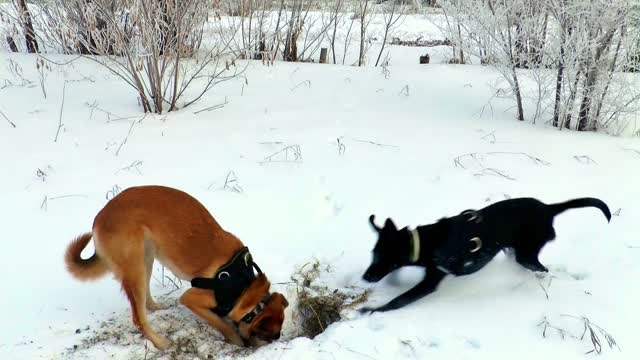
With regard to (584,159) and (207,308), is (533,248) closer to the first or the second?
(207,308)

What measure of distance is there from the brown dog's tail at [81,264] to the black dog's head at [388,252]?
1.55m

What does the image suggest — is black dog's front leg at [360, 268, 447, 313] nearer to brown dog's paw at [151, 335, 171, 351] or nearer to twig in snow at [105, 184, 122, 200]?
brown dog's paw at [151, 335, 171, 351]

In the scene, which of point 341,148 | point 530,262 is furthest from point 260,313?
point 341,148

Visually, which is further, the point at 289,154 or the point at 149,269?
the point at 289,154

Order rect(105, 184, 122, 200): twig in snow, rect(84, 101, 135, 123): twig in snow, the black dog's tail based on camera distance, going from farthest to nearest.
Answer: rect(84, 101, 135, 123): twig in snow < rect(105, 184, 122, 200): twig in snow < the black dog's tail

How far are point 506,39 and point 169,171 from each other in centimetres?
401

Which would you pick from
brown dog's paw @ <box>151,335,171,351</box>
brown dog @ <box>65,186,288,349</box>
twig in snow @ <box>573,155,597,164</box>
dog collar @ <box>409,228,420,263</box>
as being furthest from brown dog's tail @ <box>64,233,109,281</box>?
twig in snow @ <box>573,155,597,164</box>

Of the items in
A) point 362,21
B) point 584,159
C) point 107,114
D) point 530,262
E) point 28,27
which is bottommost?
point 530,262

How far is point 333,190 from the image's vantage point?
4.54m

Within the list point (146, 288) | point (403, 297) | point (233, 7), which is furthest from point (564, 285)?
point (233, 7)

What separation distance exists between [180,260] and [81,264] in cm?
56

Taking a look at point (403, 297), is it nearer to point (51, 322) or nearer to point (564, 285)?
point (564, 285)

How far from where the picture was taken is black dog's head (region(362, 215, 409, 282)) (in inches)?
122

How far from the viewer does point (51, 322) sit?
294 centimetres
